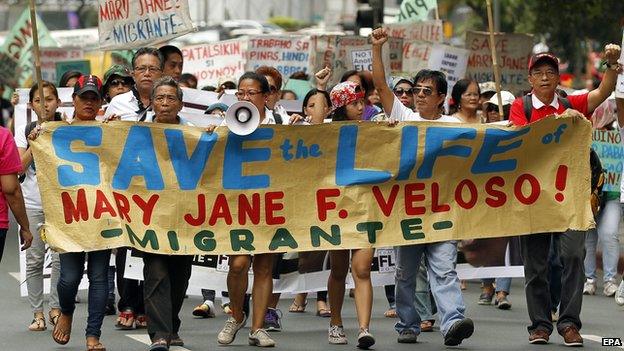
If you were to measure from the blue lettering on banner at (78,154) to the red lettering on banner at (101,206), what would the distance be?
8 cm

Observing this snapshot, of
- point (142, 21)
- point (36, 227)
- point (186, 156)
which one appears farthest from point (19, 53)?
point (186, 156)

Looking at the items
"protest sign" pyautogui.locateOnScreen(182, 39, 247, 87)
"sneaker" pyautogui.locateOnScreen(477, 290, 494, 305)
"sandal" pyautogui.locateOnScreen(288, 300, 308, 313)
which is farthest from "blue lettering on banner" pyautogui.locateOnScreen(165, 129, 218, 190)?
"protest sign" pyautogui.locateOnScreen(182, 39, 247, 87)

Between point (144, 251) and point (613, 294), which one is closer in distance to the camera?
point (144, 251)

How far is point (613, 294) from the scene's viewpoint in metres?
13.5

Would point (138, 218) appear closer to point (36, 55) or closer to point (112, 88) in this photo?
point (36, 55)

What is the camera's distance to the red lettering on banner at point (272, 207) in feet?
32.5

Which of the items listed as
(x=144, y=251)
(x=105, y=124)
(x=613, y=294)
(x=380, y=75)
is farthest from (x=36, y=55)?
(x=613, y=294)

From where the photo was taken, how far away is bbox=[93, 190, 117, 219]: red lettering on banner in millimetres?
9727

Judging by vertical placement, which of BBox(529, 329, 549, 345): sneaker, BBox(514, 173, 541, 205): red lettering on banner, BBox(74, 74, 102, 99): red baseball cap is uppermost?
BBox(74, 74, 102, 99): red baseball cap

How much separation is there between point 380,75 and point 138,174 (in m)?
1.56

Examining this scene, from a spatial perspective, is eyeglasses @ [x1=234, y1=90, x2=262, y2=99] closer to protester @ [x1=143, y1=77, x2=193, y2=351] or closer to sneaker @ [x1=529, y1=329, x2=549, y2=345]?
protester @ [x1=143, y1=77, x2=193, y2=351]

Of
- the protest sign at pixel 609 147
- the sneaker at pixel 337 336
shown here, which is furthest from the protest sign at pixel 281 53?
the sneaker at pixel 337 336

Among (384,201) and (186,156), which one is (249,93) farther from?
(384,201)

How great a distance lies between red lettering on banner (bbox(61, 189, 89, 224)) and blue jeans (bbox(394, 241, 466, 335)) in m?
1.97
